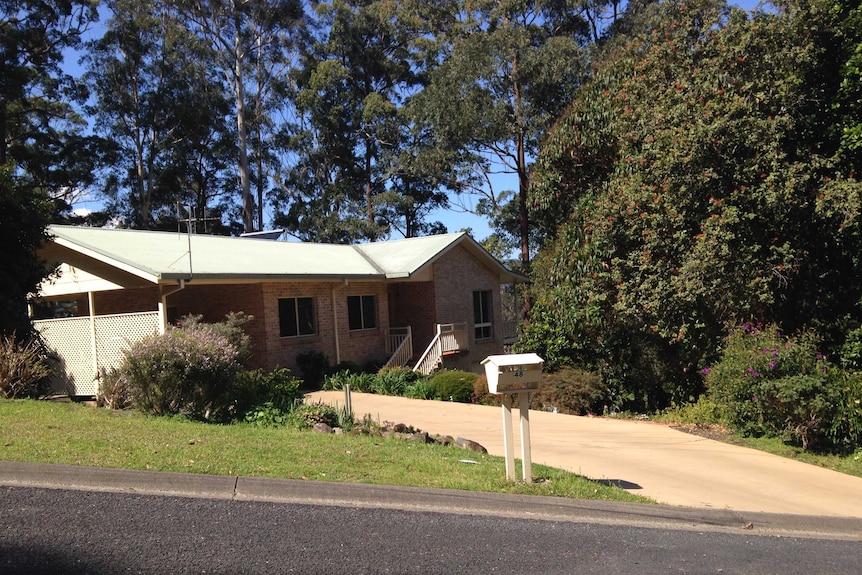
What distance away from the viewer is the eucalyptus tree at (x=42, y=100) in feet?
111

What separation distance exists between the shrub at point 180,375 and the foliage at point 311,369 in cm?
830

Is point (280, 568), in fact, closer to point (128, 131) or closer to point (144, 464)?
point (144, 464)

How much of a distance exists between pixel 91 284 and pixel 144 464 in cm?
1106

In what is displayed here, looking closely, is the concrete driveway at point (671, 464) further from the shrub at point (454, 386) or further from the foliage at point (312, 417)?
the shrub at point (454, 386)

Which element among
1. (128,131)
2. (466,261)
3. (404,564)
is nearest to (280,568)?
(404,564)

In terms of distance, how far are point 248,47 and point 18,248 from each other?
30.8 metres

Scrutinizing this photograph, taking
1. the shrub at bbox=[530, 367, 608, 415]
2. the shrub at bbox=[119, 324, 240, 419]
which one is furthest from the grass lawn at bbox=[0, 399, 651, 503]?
the shrub at bbox=[530, 367, 608, 415]

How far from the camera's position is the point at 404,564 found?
4934 millimetres

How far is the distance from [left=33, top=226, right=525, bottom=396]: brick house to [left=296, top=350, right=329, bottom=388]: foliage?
0.23 m

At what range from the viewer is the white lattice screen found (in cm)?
1442

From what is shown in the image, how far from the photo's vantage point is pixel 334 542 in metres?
5.20

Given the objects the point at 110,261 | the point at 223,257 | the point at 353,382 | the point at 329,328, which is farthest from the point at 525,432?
the point at 329,328

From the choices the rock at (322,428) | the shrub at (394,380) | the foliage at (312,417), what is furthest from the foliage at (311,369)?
the rock at (322,428)

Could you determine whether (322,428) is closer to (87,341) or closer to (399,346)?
(87,341)
